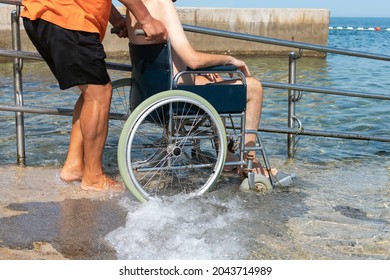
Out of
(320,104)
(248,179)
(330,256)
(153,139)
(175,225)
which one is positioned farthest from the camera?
(320,104)

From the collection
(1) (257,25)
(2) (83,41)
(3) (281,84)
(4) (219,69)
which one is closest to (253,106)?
(4) (219,69)

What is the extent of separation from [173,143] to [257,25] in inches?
748

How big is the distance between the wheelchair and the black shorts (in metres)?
0.30

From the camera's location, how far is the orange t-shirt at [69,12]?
3.53 meters

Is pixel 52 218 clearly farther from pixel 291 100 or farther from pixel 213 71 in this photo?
pixel 291 100

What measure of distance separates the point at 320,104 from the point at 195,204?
235 inches

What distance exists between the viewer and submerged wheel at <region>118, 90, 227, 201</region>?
356 cm

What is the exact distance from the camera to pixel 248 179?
13.1ft

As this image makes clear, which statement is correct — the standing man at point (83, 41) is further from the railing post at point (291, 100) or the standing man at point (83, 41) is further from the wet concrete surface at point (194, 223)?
the railing post at point (291, 100)

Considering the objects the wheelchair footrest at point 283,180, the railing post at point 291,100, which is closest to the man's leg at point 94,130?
the wheelchair footrest at point 283,180

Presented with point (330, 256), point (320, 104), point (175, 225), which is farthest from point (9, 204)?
point (320, 104)

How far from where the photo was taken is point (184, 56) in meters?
3.69

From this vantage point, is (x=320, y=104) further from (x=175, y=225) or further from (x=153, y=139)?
(x=175, y=225)

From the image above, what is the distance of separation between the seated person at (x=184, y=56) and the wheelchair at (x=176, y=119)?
0.19ft
